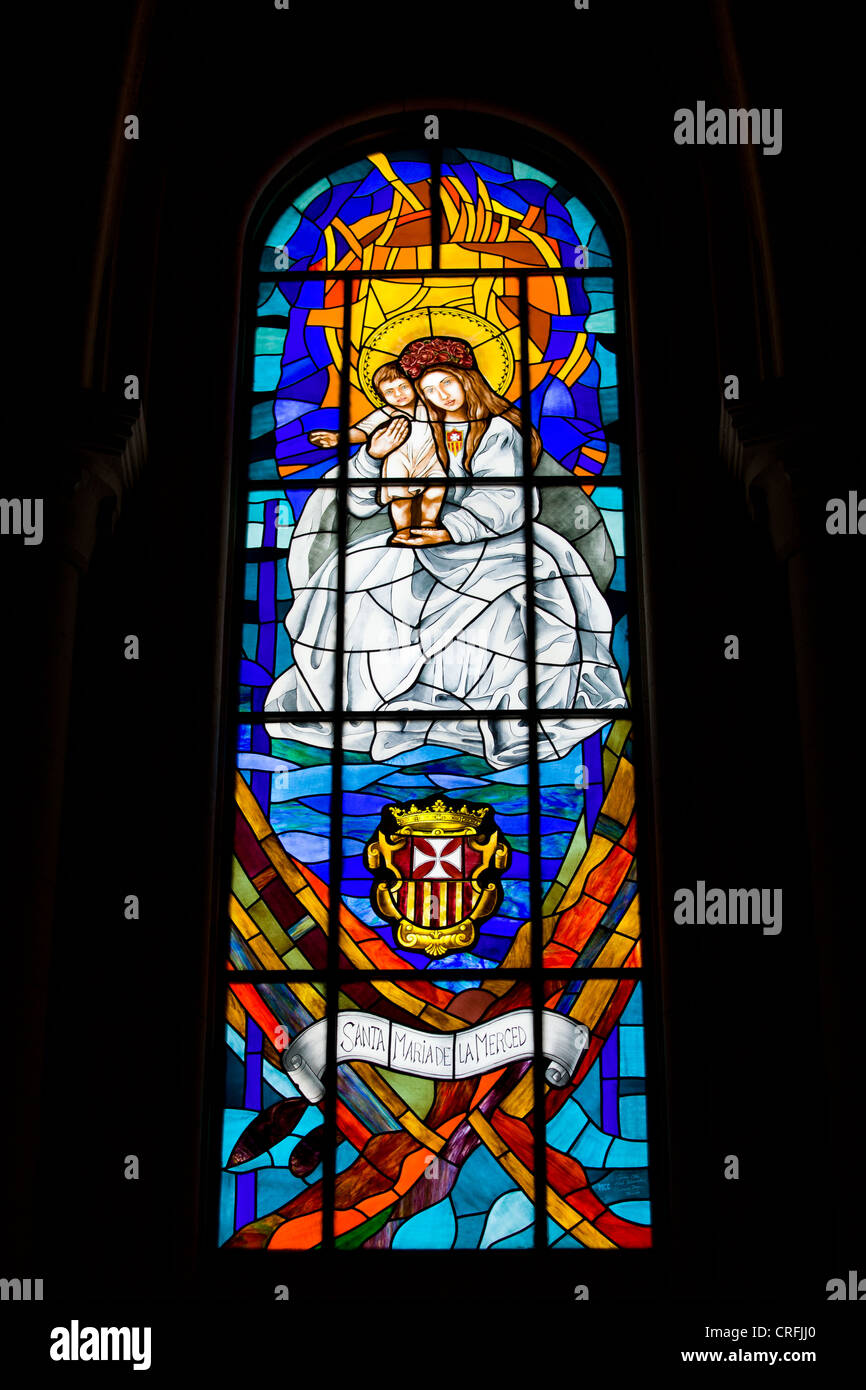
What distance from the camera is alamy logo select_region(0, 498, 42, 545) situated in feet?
21.0

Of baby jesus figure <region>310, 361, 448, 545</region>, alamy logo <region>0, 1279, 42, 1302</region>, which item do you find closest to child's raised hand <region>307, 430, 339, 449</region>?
baby jesus figure <region>310, 361, 448, 545</region>

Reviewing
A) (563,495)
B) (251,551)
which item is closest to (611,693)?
(563,495)

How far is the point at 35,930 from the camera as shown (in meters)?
5.81

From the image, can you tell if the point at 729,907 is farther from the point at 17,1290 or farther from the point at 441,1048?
the point at 17,1290

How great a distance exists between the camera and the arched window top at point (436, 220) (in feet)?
26.0

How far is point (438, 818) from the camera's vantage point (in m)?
6.75

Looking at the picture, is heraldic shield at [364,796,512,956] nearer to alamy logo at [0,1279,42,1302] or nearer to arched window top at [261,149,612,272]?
alamy logo at [0,1279,42,1302]

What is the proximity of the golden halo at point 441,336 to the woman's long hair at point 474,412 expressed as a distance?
45mm

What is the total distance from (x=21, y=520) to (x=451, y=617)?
1707 mm

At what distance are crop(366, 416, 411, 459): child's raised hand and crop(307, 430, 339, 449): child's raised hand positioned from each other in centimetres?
15

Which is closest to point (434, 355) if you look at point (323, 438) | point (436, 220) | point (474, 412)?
point (474, 412)
